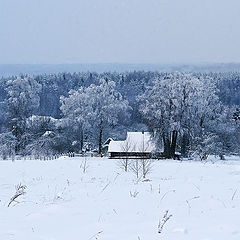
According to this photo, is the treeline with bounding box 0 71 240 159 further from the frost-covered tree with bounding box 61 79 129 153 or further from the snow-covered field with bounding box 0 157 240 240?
the snow-covered field with bounding box 0 157 240 240

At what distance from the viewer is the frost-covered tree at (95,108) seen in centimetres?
5394

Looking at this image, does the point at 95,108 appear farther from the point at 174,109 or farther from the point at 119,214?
the point at 119,214

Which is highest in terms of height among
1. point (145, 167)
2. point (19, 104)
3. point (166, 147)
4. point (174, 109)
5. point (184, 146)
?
point (145, 167)

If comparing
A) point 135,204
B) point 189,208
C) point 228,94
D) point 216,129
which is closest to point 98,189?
point 135,204

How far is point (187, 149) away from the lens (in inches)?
1913

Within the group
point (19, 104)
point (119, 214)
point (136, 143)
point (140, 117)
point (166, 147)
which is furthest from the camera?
point (140, 117)

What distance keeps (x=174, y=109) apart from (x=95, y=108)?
14905mm

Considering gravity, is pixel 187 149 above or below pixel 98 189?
below

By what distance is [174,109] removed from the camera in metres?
44.7

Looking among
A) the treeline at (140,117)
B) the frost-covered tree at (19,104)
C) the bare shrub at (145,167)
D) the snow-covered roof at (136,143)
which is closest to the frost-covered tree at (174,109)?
the treeline at (140,117)

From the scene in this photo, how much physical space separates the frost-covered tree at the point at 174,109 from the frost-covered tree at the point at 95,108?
817 cm

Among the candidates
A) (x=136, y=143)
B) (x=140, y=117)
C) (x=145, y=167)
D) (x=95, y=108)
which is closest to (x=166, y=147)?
(x=136, y=143)

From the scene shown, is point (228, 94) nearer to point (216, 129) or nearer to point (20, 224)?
point (216, 129)

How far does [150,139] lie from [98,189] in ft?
118
